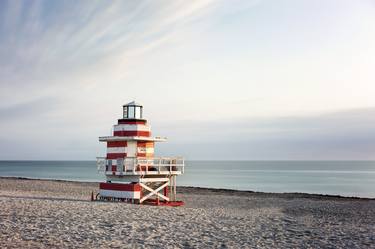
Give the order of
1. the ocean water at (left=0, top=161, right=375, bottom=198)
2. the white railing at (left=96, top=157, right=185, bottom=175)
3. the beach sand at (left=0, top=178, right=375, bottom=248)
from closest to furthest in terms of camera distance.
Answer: the beach sand at (left=0, top=178, right=375, bottom=248) → the white railing at (left=96, top=157, right=185, bottom=175) → the ocean water at (left=0, top=161, right=375, bottom=198)

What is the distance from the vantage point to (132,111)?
19.6m

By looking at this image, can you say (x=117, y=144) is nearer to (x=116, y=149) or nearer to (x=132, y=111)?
(x=116, y=149)

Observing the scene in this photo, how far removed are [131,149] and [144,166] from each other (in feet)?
3.12

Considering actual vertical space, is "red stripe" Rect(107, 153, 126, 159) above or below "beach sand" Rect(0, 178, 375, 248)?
above

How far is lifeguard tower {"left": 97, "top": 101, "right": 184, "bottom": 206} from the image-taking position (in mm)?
18906

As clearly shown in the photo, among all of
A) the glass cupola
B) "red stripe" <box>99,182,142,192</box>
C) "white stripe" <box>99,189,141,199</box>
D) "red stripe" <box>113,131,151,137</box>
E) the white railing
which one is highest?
the glass cupola

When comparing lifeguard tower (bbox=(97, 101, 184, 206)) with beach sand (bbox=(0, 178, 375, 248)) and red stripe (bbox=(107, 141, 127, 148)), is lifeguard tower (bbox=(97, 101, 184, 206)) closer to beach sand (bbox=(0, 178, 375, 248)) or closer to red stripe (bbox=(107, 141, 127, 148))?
red stripe (bbox=(107, 141, 127, 148))

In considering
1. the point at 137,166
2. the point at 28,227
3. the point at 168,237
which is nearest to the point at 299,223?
the point at 168,237

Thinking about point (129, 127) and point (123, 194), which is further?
point (129, 127)

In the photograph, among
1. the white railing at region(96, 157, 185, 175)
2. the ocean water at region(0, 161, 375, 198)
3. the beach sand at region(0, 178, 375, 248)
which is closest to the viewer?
the beach sand at region(0, 178, 375, 248)

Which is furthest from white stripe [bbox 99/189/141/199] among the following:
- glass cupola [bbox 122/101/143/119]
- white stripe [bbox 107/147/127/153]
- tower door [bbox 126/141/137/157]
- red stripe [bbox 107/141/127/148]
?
glass cupola [bbox 122/101/143/119]

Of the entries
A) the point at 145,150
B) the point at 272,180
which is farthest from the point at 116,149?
the point at 272,180

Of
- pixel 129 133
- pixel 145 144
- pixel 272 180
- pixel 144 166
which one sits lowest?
pixel 272 180

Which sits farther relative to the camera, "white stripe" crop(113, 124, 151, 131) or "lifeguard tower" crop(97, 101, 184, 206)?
"white stripe" crop(113, 124, 151, 131)
